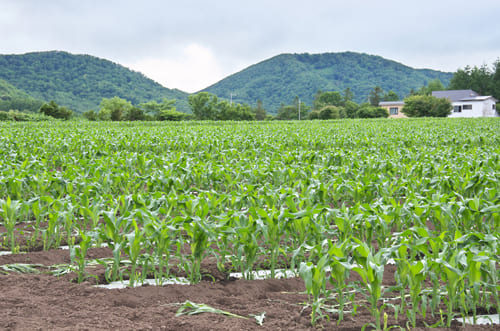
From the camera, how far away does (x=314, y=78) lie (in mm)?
154125

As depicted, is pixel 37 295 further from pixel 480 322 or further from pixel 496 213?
pixel 496 213

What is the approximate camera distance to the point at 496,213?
3812mm

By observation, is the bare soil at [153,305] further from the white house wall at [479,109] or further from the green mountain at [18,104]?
the white house wall at [479,109]

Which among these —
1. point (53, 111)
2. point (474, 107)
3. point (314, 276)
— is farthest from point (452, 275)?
point (474, 107)

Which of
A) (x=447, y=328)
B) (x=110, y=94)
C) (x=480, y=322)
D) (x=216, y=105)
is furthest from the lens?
(x=110, y=94)

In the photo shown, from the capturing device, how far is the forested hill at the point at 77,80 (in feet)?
334

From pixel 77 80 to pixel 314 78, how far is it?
8662 cm

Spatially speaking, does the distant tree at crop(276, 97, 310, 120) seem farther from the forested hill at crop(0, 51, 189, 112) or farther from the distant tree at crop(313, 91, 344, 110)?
the forested hill at crop(0, 51, 189, 112)

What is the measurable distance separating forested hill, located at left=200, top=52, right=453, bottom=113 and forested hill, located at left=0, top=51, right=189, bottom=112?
113 ft

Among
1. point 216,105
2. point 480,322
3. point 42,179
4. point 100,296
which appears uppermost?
point 216,105

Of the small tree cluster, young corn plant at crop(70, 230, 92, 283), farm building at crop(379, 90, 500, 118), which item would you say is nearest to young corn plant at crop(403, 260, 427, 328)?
young corn plant at crop(70, 230, 92, 283)

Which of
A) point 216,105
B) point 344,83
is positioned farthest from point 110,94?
point 344,83

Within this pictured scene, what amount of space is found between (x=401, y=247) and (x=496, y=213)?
5.61ft

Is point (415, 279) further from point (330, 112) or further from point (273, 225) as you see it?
point (330, 112)
